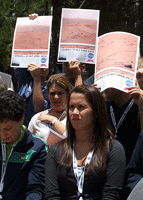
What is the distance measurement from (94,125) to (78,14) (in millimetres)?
1569

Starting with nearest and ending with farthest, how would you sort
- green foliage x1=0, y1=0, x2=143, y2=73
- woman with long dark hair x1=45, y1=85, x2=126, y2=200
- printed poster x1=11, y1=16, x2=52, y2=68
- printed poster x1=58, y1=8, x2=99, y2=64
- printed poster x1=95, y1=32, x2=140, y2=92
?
woman with long dark hair x1=45, y1=85, x2=126, y2=200, printed poster x1=95, y1=32, x2=140, y2=92, printed poster x1=58, y1=8, x2=99, y2=64, printed poster x1=11, y1=16, x2=52, y2=68, green foliage x1=0, y1=0, x2=143, y2=73

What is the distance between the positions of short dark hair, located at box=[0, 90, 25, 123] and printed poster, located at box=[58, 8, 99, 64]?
1072 millimetres

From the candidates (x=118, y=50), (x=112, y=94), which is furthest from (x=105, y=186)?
(x=118, y=50)

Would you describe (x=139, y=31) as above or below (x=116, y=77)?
above

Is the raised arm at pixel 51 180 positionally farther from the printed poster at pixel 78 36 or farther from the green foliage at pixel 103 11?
the green foliage at pixel 103 11

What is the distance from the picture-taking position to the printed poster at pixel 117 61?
291 centimetres

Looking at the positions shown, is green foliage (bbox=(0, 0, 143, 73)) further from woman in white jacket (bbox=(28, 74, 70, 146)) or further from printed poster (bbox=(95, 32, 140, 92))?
printed poster (bbox=(95, 32, 140, 92))

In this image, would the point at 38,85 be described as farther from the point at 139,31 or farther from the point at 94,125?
the point at 139,31

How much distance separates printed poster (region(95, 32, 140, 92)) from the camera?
2912mm

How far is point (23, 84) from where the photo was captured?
12.7ft

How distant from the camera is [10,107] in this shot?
2.42 metres

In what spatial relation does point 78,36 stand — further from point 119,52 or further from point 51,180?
point 51,180

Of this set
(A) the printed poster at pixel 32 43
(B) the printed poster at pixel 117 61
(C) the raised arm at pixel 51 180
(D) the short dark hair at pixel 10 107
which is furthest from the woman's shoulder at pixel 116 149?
(A) the printed poster at pixel 32 43

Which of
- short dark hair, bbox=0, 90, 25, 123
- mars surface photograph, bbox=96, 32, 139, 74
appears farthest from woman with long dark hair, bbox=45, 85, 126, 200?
mars surface photograph, bbox=96, 32, 139, 74
